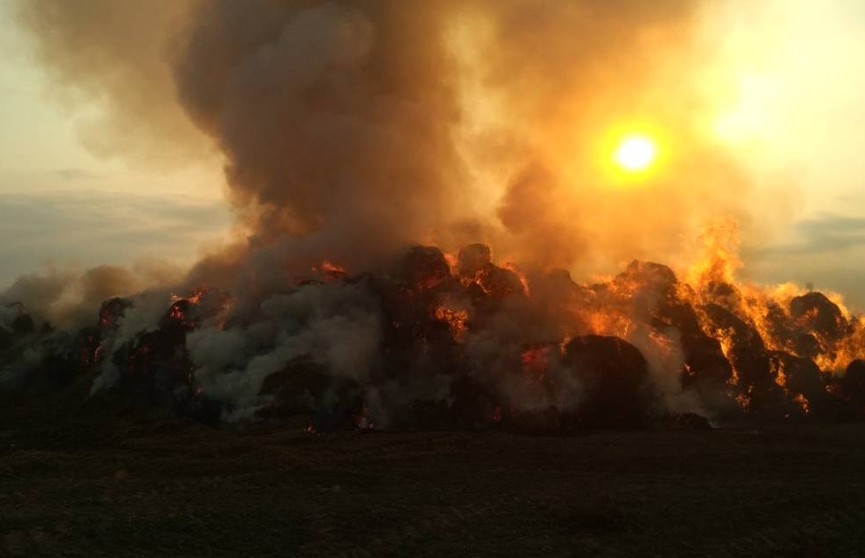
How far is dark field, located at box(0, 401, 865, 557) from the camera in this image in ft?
85.6

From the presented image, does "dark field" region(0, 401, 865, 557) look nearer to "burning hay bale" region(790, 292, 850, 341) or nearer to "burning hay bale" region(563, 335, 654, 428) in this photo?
"burning hay bale" region(563, 335, 654, 428)

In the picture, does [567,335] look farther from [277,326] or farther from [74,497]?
[74,497]

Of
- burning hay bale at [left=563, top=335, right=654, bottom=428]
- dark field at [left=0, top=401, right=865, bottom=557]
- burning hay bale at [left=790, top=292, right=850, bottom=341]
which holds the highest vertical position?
burning hay bale at [left=790, top=292, right=850, bottom=341]

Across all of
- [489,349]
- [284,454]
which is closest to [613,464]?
[284,454]

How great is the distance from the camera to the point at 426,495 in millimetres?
31875

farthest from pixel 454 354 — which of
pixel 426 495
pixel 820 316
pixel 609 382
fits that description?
pixel 820 316

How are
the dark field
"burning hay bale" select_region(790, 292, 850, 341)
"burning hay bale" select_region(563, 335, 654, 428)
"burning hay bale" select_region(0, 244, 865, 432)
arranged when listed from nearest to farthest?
the dark field, "burning hay bale" select_region(563, 335, 654, 428), "burning hay bale" select_region(0, 244, 865, 432), "burning hay bale" select_region(790, 292, 850, 341)

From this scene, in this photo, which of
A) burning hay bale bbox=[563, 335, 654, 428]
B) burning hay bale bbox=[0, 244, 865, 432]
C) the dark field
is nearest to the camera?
the dark field

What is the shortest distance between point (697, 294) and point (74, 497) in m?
62.4

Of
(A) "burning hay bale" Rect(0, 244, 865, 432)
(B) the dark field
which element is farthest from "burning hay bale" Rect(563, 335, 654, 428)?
(B) the dark field

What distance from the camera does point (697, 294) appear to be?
78750 millimetres

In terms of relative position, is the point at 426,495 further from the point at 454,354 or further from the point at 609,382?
the point at 454,354

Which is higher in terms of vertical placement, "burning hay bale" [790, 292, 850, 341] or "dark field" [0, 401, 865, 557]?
"burning hay bale" [790, 292, 850, 341]

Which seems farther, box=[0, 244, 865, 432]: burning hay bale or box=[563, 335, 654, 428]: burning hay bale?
box=[0, 244, 865, 432]: burning hay bale
